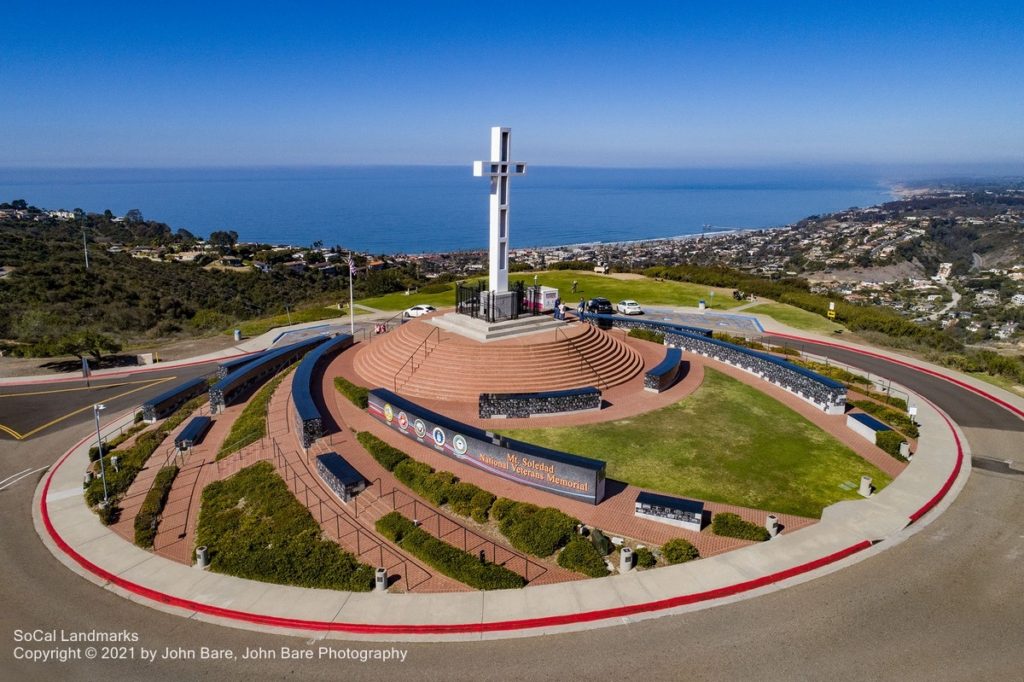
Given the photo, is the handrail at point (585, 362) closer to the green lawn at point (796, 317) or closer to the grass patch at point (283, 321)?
the green lawn at point (796, 317)

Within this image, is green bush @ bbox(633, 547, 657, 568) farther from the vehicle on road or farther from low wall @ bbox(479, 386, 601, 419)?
the vehicle on road

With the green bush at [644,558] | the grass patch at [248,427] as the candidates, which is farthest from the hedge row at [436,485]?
the grass patch at [248,427]

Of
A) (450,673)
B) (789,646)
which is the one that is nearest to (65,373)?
(450,673)

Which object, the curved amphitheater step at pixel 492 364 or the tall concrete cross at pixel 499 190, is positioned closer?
the curved amphitheater step at pixel 492 364

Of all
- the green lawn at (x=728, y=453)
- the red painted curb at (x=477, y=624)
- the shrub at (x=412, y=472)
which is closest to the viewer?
the red painted curb at (x=477, y=624)

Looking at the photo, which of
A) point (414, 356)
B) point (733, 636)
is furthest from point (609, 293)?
point (733, 636)

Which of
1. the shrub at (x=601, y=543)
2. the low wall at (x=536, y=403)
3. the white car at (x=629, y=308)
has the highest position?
the white car at (x=629, y=308)
